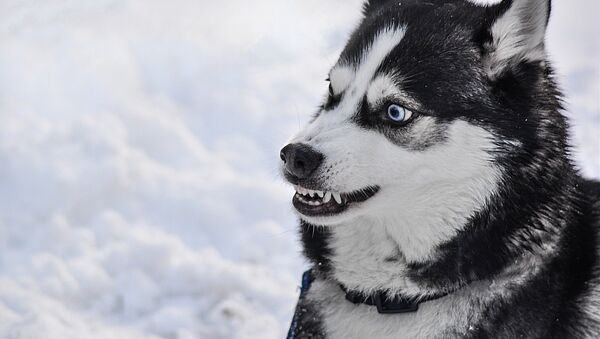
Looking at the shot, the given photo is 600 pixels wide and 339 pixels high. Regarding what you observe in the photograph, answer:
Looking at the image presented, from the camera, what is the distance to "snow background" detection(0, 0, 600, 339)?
4152mm

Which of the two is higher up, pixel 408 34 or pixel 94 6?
pixel 94 6

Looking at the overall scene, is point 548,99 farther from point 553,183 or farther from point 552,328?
point 552,328

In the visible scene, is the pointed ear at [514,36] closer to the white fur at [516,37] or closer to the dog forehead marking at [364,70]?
the white fur at [516,37]

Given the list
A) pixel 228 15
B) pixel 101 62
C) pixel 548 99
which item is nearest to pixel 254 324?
pixel 548 99

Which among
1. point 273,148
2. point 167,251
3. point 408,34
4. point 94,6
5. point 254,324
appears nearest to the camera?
point 408,34

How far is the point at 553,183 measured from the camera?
2566mm

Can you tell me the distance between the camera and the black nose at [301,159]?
8.18 ft

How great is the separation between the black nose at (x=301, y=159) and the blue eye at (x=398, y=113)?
1.03 feet

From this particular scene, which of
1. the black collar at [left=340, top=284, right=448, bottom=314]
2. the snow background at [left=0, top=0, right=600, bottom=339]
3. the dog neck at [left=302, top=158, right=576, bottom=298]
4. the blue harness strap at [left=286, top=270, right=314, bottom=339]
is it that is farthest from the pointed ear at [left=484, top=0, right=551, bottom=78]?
the blue harness strap at [left=286, top=270, right=314, bottom=339]

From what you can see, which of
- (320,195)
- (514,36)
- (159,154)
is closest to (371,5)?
(514,36)

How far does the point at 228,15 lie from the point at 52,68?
1.74m

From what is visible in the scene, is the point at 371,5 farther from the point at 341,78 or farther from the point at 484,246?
the point at 484,246

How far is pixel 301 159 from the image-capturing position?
2492 mm

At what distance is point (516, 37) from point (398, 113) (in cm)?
51
